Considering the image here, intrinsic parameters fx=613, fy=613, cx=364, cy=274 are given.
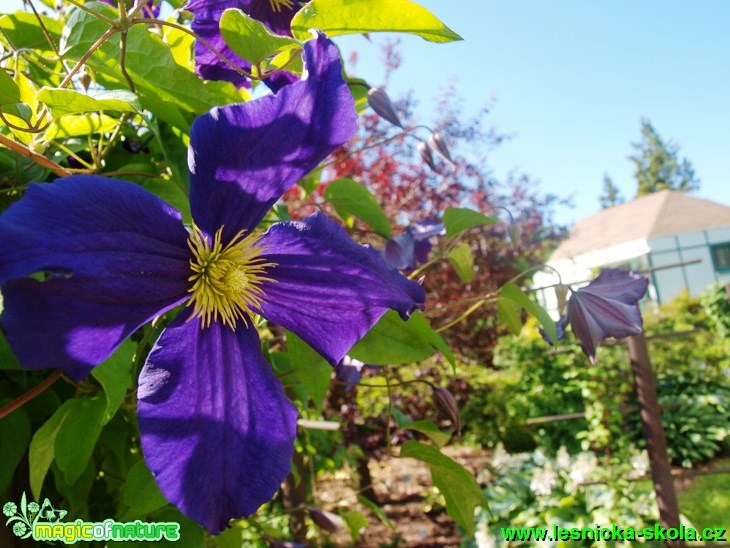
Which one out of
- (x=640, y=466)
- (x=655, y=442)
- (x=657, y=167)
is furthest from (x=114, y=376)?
(x=657, y=167)

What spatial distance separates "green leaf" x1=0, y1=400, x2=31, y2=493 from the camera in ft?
1.54

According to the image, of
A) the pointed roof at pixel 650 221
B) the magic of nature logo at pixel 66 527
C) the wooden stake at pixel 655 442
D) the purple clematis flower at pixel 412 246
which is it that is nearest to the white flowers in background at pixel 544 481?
the wooden stake at pixel 655 442

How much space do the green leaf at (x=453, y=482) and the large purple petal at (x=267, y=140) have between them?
1.22 feet

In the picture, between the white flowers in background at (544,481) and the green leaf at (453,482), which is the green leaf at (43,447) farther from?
the white flowers in background at (544,481)

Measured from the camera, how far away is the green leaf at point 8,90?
1.11ft

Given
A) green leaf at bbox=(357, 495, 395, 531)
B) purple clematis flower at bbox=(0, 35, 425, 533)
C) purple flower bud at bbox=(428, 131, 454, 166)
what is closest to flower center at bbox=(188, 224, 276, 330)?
purple clematis flower at bbox=(0, 35, 425, 533)

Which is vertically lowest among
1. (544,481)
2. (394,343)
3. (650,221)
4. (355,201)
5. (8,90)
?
(544,481)

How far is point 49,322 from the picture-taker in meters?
0.27

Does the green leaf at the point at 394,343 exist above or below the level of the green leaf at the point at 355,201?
below

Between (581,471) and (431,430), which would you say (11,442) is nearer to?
(431,430)

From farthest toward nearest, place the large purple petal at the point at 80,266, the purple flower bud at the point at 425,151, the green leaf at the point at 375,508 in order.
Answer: the green leaf at the point at 375,508, the purple flower bud at the point at 425,151, the large purple petal at the point at 80,266

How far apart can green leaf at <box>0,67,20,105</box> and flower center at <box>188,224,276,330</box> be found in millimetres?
123

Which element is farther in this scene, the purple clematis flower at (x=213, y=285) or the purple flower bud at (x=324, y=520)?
the purple flower bud at (x=324, y=520)

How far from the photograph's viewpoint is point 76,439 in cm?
45
